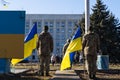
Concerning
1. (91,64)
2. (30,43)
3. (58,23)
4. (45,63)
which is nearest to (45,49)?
(45,63)

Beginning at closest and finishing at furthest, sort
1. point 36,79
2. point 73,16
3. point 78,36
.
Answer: point 36,79, point 78,36, point 73,16

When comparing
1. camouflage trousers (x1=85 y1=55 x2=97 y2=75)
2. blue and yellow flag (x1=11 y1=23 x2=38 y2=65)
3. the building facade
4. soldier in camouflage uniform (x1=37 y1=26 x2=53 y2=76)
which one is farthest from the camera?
the building facade

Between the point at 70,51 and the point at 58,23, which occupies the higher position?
the point at 58,23

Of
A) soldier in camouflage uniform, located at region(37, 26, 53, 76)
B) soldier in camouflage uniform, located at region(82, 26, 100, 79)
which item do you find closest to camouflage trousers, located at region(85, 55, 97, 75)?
soldier in camouflage uniform, located at region(82, 26, 100, 79)

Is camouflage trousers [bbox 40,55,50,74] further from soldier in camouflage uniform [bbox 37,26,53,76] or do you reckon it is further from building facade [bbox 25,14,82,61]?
building facade [bbox 25,14,82,61]

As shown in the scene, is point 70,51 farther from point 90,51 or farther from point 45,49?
point 90,51

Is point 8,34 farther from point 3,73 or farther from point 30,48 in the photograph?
point 30,48

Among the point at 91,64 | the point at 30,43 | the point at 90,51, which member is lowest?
the point at 91,64

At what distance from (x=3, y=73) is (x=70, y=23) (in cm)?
13128

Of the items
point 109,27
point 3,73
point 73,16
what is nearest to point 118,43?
point 109,27

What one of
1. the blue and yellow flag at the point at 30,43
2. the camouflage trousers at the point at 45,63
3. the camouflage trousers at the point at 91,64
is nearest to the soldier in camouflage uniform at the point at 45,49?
the camouflage trousers at the point at 45,63

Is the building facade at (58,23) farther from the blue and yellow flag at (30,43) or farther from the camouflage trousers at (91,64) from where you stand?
the camouflage trousers at (91,64)

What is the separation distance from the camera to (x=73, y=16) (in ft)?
473

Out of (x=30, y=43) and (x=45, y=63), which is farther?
(x=30, y=43)
